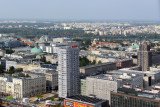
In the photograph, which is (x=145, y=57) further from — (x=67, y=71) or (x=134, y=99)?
(x=134, y=99)

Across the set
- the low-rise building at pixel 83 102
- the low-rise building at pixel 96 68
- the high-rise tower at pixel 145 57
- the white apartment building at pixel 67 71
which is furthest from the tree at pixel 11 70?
the high-rise tower at pixel 145 57

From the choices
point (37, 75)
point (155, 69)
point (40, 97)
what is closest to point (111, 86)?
point (40, 97)

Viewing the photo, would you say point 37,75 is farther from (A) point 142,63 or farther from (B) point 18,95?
(A) point 142,63

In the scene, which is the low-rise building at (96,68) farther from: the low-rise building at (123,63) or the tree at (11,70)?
the tree at (11,70)

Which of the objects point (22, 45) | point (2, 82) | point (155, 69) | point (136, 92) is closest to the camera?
point (136, 92)

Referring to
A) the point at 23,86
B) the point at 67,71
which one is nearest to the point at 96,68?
the point at 67,71

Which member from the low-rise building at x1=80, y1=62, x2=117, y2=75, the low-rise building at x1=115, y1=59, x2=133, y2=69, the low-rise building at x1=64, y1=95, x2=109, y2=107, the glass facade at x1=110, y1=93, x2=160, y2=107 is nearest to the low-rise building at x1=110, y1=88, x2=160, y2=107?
the glass facade at x1=110, y1=93, x2=160, y2=107
